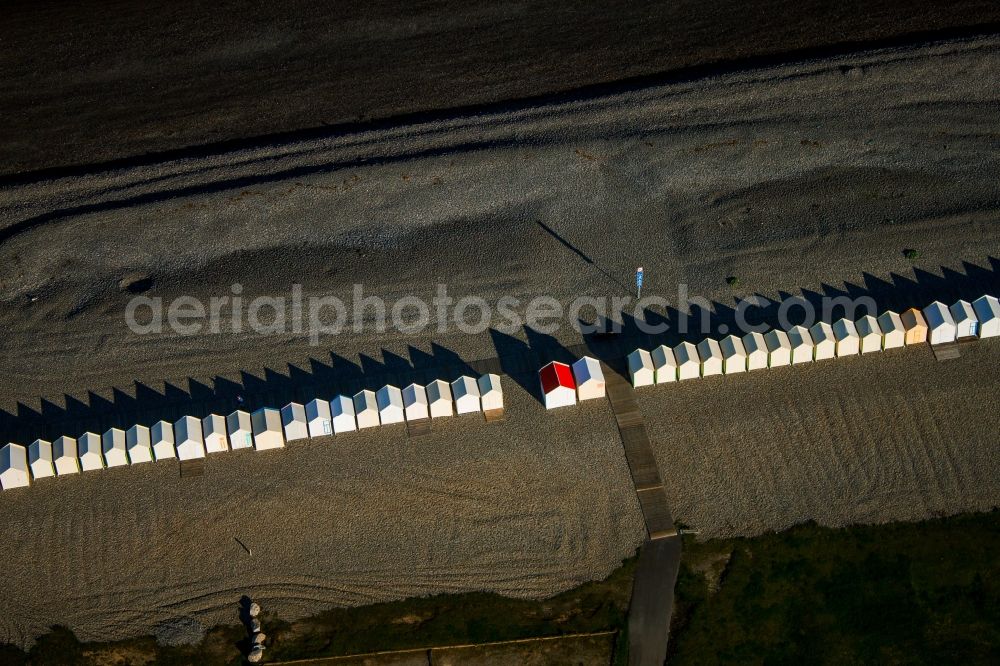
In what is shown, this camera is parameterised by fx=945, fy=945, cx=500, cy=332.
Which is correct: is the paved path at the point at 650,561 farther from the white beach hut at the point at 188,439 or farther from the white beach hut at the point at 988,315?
the white beach hut at the point at 188,439

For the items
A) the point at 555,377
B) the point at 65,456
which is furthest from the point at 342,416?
the point at 65,456

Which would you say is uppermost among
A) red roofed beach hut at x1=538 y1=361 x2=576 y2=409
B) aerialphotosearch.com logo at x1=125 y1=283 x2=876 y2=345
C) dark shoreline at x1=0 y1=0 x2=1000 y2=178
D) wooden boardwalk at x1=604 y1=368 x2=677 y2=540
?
dark shoreline at x1=0 y1=0 x2=1000 y2=178

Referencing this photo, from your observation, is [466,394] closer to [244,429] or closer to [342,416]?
[342,416]

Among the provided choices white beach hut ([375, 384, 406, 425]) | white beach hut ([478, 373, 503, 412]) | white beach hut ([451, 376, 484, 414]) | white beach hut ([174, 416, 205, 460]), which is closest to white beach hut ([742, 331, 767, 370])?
white beach hut ([478, 373, 503, 412])

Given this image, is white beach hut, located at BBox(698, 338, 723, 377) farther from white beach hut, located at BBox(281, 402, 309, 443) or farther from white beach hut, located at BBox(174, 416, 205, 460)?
white beach hut, located at BBox(174, 416, 205, 460)

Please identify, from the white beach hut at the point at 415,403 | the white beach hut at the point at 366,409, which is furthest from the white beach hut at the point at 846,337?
the white beach hut at the point at 366,409

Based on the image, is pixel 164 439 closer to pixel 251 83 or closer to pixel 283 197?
pixel 283 197
